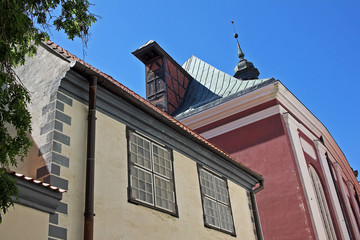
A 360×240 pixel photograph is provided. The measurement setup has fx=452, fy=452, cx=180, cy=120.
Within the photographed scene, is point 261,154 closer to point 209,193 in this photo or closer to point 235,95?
point 235,95

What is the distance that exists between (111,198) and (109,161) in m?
0.66

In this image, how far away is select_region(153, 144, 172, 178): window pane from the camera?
8751 mm

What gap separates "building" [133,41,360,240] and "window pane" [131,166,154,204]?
8.47 metres

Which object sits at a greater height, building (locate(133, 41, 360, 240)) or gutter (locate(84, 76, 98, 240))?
building (locate(133, 41, 360, 240))

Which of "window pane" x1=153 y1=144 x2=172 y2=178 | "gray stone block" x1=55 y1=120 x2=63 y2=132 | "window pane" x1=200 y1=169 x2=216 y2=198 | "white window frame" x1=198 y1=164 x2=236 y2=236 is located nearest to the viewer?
"gray stone block" x1=55 y1=120 x2=63 y2=132

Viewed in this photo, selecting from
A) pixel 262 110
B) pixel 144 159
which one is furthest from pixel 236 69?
pixel 144 159

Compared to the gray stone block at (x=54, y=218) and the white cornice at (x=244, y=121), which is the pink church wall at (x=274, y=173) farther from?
the gray stone block at (x=54, y=218)

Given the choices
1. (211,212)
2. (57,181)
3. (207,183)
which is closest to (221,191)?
(207,183)

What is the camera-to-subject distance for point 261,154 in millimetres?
16812

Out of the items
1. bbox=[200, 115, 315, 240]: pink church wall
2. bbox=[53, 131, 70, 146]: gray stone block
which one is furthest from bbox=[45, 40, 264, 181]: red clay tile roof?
bbox=[200, 115, 315, 240]: pink church wall

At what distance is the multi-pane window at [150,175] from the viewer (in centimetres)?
797

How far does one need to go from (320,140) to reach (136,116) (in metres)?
14.2

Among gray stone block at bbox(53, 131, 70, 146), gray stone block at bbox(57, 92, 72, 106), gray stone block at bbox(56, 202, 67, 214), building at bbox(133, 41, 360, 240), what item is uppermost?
building at bbox(133, 41, 360, 240)

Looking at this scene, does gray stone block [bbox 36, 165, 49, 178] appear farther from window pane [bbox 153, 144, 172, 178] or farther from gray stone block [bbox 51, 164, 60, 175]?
window pane [bbox 153, 144, 172, 178]
